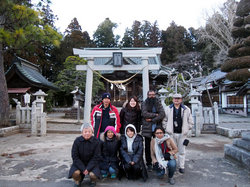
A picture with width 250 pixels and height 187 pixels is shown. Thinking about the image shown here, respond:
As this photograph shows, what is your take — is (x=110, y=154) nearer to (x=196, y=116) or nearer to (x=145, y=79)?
(x=145, y=79)

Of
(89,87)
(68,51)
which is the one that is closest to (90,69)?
(89,87)

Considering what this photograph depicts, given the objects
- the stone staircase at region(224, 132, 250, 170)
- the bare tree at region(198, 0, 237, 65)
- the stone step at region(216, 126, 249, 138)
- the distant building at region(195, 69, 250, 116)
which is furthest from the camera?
the bare tree at region(198, 0, 237, 65)

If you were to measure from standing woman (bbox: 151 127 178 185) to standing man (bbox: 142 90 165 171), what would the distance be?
A: 0.69 ft

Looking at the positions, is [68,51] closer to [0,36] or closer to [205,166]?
[0,36]

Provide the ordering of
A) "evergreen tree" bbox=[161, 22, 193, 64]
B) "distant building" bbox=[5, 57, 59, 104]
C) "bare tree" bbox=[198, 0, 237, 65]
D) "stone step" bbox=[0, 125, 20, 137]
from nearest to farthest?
"stone step" bbox=[0, 125, 20, 137] → "distant building" bbox=[5, 57, 59, 104] → "bare tree" bbox=[198, 0, 237, 65] → "evergreen tree" bbox=[161, 22, 193, 64]

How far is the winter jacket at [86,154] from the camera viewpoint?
2907 millimetres

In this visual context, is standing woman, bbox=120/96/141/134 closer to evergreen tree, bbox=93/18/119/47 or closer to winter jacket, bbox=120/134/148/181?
A: winter jacket, bbox=120/134/148/181

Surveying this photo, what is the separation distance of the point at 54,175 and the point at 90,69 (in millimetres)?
3477

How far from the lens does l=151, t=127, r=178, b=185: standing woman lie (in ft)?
10.2

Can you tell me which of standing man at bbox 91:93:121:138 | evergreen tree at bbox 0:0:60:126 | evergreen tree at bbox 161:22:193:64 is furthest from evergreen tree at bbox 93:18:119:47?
standing man at bbox 91:93:121:138

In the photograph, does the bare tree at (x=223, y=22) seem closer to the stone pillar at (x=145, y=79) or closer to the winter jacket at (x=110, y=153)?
the stone pillar at (x=145, y=79)

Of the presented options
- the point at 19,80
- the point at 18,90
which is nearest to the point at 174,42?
the point at 19,80

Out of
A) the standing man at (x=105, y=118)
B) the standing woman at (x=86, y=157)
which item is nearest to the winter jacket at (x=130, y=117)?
the standing man at (x=105, y=118)

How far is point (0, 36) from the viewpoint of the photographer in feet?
20.6
